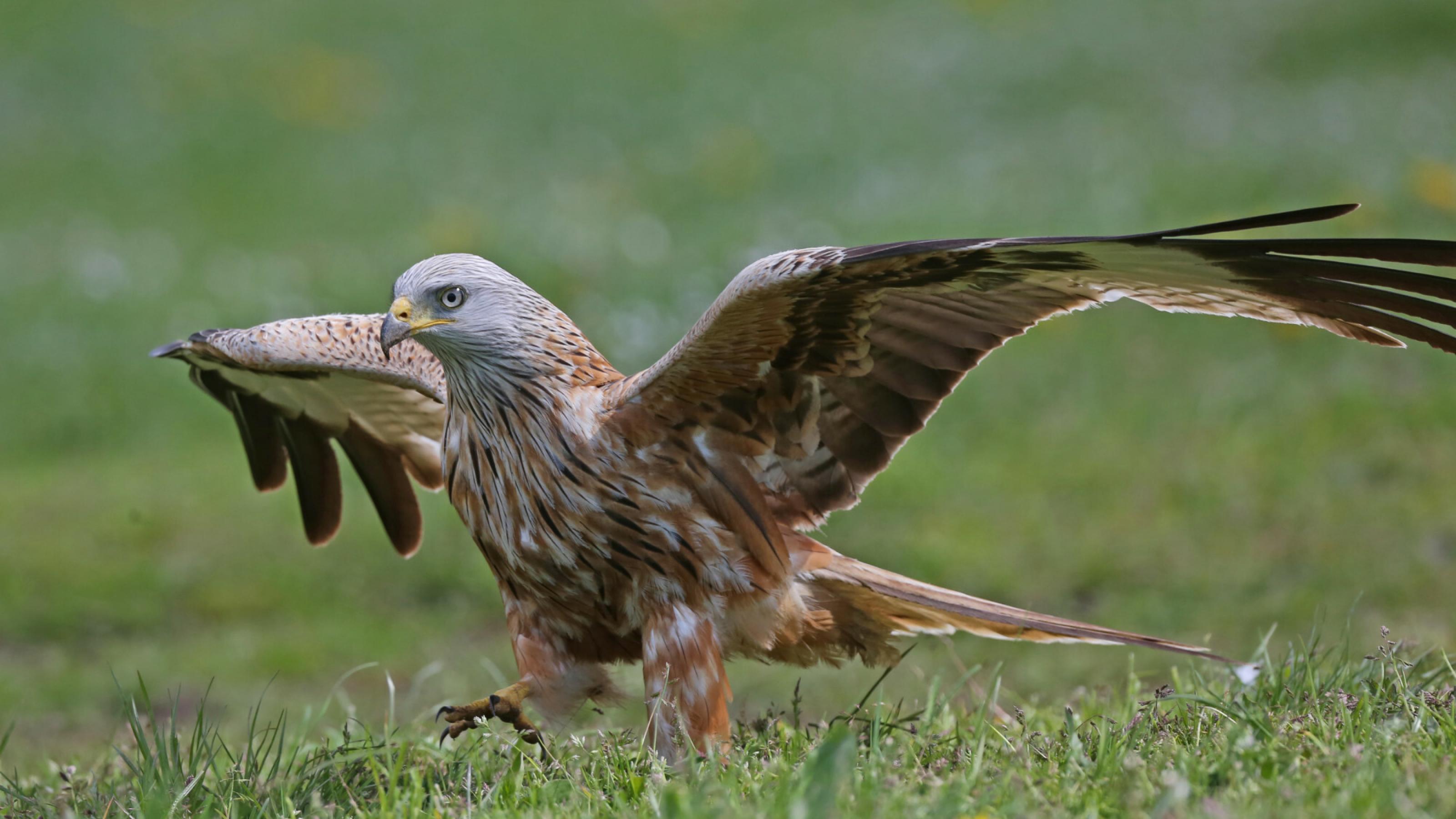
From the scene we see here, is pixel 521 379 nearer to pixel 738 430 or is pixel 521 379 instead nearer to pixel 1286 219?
pixel 738 430

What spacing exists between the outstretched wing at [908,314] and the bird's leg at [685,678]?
57 cm

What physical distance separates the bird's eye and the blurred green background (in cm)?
143

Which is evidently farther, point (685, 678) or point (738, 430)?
point (738, 430)

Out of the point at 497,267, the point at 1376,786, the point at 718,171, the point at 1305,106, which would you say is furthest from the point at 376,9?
the point at 1376,786

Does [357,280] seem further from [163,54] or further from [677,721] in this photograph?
Answer: [163,54]

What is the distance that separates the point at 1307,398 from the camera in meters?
8.97

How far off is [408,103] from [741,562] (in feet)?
47.7

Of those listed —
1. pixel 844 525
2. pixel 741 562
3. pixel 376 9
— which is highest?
pixel 376 9

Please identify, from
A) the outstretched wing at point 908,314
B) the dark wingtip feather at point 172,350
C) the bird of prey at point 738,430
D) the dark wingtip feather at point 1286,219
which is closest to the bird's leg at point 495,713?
the bird of prey at point 738,430

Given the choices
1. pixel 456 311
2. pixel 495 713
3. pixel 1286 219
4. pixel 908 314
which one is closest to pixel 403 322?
pixel 456 311

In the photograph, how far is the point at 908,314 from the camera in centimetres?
429

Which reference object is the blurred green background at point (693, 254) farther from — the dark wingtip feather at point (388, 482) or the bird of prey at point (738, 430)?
the dark wingtip feather at point (388, 482)

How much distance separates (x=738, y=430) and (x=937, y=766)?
4.22 feet

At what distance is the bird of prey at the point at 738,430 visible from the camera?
3928mm
